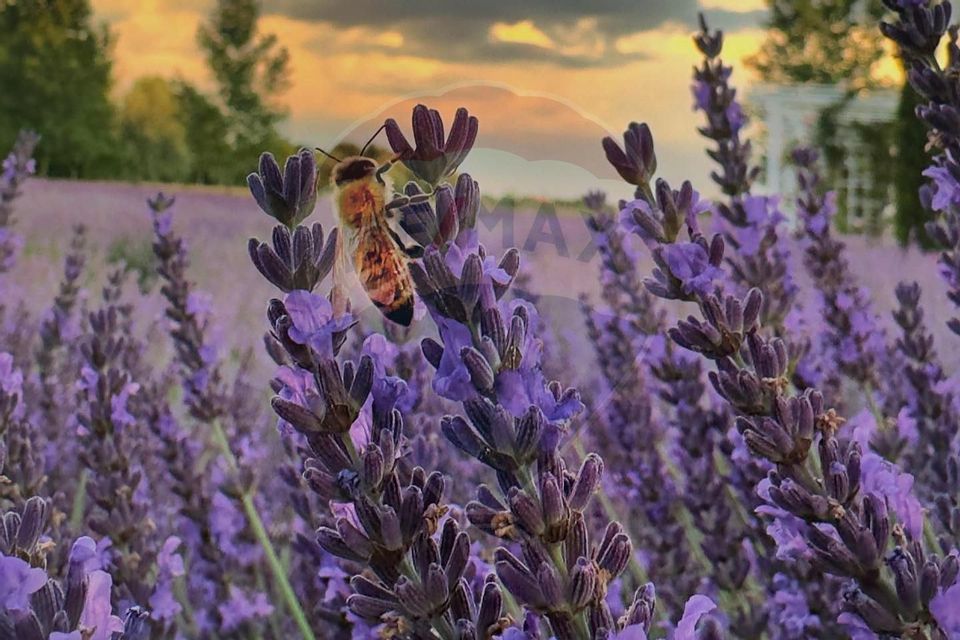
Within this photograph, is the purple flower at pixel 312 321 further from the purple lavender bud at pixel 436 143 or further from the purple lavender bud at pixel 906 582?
the purple lavender bud at pixel 906 582

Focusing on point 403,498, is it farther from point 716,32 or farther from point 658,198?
point 716,32

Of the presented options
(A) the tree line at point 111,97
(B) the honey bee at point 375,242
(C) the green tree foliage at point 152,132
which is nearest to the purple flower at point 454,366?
(B) the honey bee at point 375,242

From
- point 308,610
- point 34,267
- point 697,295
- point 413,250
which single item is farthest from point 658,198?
point 34,267

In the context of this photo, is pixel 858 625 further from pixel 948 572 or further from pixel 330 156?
pixel 330 156

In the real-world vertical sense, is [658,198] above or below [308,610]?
above

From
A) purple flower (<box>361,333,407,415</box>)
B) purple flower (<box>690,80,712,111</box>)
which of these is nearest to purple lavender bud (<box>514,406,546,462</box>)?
purple flower (<box>361,333,407,415</box>)

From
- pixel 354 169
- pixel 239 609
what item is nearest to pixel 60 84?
pixel 239 609
